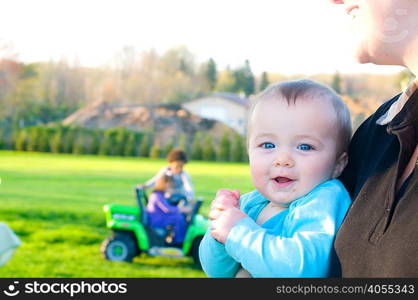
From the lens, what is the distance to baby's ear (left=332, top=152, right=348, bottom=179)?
50.3 inches

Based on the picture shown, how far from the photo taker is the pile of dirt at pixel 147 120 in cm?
1927

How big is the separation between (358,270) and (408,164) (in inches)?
7.9

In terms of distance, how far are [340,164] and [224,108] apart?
58.3 ft

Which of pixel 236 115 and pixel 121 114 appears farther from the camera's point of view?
pixel 121 114

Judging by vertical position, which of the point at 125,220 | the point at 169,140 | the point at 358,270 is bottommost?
the point at 169,140

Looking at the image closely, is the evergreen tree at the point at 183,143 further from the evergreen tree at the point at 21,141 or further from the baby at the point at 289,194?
the baby at the point at 289,194

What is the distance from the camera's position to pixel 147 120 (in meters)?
19.7

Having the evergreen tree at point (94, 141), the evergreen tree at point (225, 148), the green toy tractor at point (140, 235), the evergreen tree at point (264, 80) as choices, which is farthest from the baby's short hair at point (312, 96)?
the evergreen tree at point (94, 141)

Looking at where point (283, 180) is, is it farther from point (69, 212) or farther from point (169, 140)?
point (169, 140)

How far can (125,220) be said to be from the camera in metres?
6.49

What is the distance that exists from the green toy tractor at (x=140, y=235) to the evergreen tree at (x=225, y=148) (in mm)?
11634

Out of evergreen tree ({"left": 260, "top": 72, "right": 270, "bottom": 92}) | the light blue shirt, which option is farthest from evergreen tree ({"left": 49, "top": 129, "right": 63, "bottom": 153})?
the light blue shirt

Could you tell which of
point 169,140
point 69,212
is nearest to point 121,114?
point 169,140

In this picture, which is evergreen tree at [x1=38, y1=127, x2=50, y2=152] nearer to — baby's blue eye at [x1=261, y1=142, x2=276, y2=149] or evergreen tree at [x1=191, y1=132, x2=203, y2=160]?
evergreen tree at [x1=191, y1=132, x2=203, y2=160]
